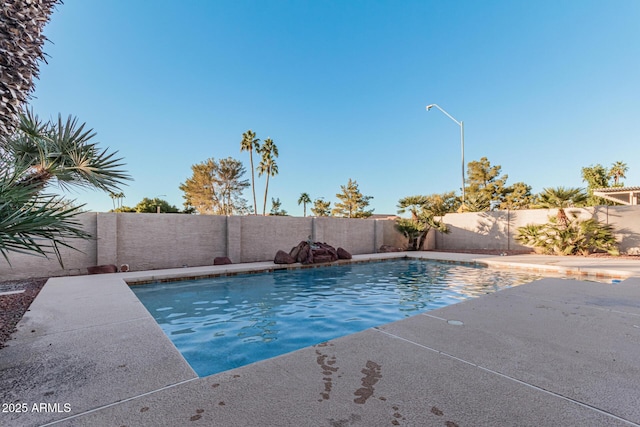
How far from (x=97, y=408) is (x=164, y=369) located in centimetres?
Result: 56

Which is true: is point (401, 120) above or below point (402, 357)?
above

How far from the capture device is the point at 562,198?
486 inches

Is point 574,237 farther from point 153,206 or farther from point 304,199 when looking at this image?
point 153,206

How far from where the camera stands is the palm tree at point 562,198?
39.9 ft

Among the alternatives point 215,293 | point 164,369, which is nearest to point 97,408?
point 164,369

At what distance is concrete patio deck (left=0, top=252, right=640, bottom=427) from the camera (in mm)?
1752

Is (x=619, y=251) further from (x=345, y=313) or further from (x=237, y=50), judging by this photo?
(x=237, y=50)

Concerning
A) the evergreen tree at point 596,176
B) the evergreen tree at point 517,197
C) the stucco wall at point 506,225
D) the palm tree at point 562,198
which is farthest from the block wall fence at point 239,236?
the evergreen tree at point 596,176

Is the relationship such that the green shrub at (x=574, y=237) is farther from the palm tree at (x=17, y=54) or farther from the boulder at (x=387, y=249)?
the palm tree at (x=17, y=54)

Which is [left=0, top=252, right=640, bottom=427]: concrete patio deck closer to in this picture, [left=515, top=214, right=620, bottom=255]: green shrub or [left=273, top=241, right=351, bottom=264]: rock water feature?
[left=273, top=241, right=351, bottom=264]: rock water feature

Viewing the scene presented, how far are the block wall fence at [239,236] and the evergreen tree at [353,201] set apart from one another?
18.1 metres

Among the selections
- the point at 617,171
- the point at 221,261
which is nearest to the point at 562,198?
the point at 221,261

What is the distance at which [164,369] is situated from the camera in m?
2.41

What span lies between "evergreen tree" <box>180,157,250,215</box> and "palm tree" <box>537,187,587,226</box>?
30.1 m
